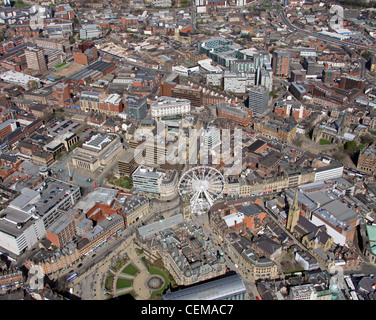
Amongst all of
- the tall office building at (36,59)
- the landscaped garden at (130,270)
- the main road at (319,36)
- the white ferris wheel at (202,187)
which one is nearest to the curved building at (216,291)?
the landscaped garden at (130,270)

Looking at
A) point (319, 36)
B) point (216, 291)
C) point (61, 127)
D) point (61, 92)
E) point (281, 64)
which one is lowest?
point (216, 291)

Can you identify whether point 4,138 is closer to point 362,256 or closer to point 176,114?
point 176,114

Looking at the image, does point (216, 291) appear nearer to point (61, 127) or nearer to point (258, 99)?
point (258, 99)

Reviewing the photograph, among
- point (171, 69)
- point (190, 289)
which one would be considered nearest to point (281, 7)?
point (171, 69)

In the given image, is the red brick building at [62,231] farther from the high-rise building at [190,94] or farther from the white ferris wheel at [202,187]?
the high-rise building at [190,94]

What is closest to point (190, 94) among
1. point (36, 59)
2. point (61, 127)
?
point (61, 127)

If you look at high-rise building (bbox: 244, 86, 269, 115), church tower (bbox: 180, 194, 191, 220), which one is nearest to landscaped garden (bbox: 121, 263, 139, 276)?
church tower (bbox: 180, 194, 191, 220)
